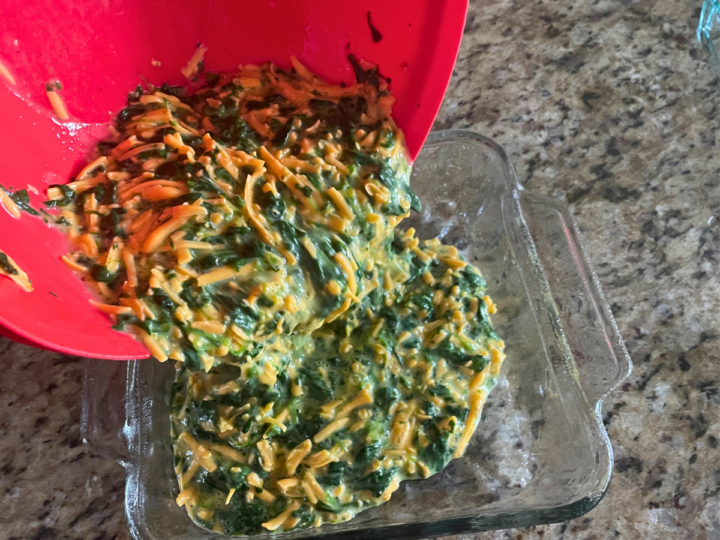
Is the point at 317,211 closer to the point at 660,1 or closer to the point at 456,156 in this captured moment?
→ the point at 456,156

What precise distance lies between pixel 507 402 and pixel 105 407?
1.05 metres

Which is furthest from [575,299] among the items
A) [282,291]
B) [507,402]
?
[282,291]

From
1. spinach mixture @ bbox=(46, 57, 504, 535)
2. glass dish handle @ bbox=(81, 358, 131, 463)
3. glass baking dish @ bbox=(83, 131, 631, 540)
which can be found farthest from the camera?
glass dish handle @ bbox=(81, 358, 131, 463)

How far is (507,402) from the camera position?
1.48 metres

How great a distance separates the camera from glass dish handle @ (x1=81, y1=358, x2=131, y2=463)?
1.38 meters

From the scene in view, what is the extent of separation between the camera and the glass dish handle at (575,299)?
55.8 inches

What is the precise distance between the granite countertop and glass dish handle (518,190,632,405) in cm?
20

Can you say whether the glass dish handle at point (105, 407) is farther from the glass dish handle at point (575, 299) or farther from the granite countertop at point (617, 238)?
the glass dish handle at point (575, 299)

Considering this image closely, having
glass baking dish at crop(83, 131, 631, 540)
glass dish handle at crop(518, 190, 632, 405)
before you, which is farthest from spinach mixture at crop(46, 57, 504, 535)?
glass dish handle at crop(518, 190, 632, 405)

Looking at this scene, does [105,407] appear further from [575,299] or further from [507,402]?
[575,299]

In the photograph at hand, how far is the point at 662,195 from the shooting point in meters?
1.77

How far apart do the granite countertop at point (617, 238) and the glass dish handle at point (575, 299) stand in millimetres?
196

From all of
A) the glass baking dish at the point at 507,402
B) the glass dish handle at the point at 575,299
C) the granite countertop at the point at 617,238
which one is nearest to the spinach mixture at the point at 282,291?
the glass baking dish at the point at 507,402

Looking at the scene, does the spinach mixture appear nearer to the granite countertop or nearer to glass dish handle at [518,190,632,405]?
glass dish handle at [518,190,632,405]
